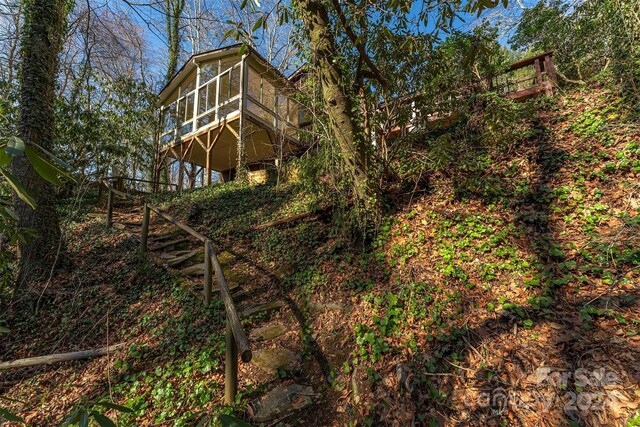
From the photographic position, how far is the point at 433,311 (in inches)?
110

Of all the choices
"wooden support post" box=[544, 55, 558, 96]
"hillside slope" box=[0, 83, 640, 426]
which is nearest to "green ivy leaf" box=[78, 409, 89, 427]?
"hillside slope" box=[0, 83, 640, 426]

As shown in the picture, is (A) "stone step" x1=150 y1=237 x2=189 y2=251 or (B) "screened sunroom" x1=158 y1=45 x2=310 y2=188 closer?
(A) "stone step" x1=150 y1=237 x2=189 y2=251

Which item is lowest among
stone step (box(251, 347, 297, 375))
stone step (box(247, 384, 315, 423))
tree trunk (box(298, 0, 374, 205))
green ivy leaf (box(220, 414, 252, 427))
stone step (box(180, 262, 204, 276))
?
stone step (box(247, 384, 315, 423))

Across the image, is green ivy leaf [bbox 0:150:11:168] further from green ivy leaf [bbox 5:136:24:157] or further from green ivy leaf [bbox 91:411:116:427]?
green ivy leaf [bbox 91:411:116:427]

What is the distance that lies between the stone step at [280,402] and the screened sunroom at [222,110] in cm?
844

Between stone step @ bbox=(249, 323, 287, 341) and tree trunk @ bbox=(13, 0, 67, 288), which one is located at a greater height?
tree trunk @ bbox=(13, 0, 67, 288)

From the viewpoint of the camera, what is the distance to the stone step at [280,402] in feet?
7.62

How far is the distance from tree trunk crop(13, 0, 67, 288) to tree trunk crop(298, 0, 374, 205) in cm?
494

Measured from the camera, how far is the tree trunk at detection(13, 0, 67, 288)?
4.86 metres

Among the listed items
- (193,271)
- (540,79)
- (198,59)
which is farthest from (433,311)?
(198,59)

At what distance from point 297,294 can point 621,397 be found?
301cm

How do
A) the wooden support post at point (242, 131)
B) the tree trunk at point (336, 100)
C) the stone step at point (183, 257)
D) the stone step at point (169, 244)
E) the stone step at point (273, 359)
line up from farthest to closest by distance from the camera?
the wooden support post at point (242, 131), the stone step at point (169, 244), the stone step at point (183, 257), the tree trunk at point (336, 100), the stone step at point (273, 359)

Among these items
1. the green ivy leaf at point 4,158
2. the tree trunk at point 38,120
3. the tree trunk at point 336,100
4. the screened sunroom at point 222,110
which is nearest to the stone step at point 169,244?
the tree trunk at point 38,120

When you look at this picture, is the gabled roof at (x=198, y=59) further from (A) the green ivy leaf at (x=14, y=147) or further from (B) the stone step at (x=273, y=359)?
(A) the green ivy leaf at (x=14, y=147)
